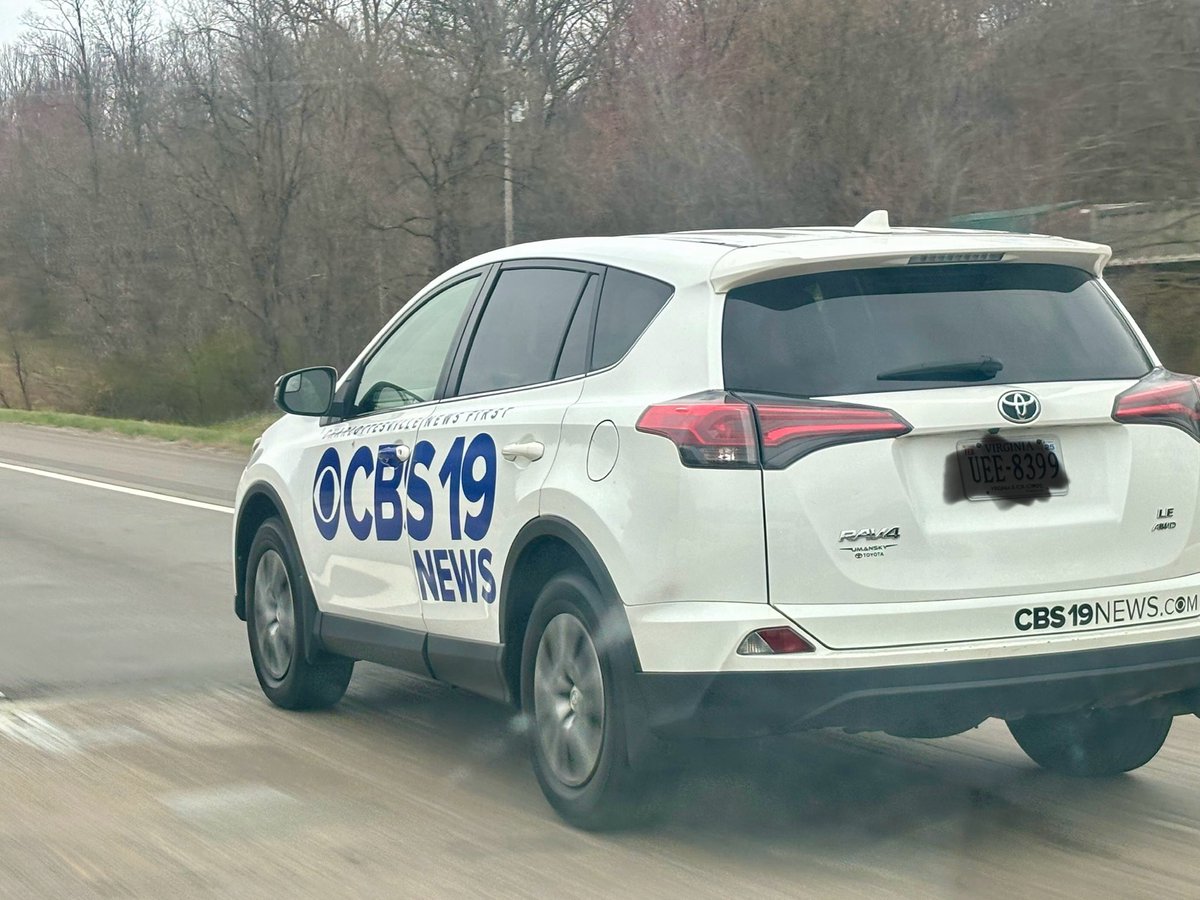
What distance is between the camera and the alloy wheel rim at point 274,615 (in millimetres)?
7098

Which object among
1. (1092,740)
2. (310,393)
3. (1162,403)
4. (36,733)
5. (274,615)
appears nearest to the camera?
(1162,403)

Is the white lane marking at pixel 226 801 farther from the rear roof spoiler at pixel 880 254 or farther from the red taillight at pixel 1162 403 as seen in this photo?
the red taillight at pixel 1162 403

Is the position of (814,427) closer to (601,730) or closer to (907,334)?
(907,334)

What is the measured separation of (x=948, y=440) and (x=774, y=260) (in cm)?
70

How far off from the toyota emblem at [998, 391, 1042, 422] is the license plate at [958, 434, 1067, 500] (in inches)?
2.2

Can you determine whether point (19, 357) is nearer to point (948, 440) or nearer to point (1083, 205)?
point (1083, 205)

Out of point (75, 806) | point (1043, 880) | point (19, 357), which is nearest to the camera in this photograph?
point (1043, 880)

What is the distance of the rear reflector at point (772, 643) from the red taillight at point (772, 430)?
436 millimetres

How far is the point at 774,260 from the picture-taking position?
4.77 metres

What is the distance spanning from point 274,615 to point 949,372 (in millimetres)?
3591

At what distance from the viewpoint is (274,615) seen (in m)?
7.26

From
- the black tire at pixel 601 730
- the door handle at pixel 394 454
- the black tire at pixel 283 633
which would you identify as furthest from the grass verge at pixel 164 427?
the black tire at pixel 601 730

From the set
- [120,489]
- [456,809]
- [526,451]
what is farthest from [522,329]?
[120,489]

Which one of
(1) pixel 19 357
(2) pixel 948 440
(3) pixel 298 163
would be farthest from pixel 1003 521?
(1) pixel 19 357
